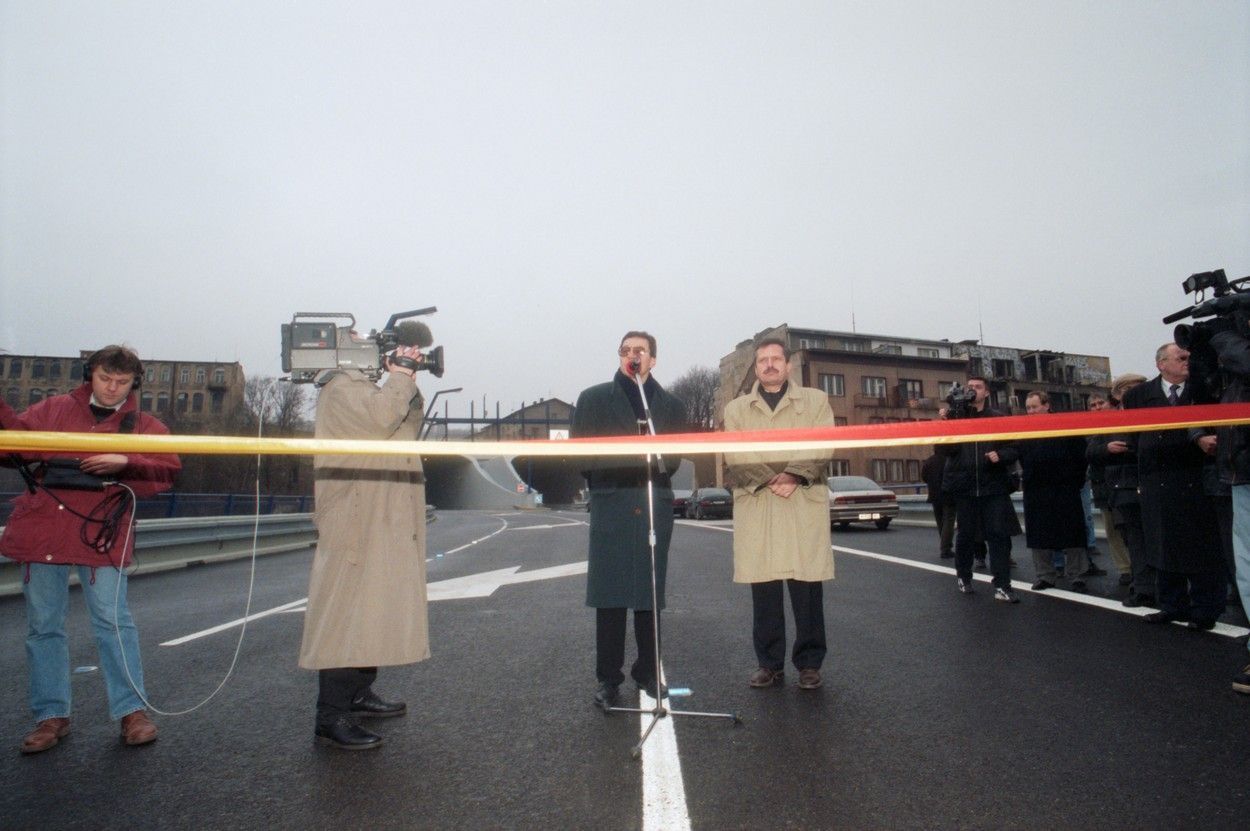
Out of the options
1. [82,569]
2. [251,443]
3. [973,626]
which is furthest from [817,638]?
[82,569]

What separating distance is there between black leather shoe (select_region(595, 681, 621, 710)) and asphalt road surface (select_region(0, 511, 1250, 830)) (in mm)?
60

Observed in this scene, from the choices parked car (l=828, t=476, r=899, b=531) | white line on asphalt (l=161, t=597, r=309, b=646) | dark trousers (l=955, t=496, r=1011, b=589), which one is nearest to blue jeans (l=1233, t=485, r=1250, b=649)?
dark trousers (l=955, t=496, r=1011, b=589)

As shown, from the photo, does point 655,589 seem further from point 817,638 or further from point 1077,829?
point 1077,829

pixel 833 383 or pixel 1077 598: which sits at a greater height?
pixel 833 383

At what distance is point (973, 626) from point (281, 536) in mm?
15956

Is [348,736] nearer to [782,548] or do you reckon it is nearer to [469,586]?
[782,548]

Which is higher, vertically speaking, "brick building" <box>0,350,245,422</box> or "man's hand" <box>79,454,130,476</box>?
"brick building" <box>0,350,245,422</box>

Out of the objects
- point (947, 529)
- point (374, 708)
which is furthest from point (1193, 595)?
point (374, 708)

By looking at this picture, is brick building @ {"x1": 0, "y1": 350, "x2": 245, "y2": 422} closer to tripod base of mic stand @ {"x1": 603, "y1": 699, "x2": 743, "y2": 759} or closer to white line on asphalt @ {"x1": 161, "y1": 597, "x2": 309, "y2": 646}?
white line on asphalt @ {"x1": 161, "y1": 597, "x2": 309, "y2": 646}

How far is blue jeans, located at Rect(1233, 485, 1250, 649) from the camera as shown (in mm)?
3916

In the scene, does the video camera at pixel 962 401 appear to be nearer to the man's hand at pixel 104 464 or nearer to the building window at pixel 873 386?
the man's hand at pixel 104 464

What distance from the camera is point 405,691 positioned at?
418 centimetres

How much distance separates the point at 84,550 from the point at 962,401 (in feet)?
23.4

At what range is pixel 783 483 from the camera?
4160 millimetres
